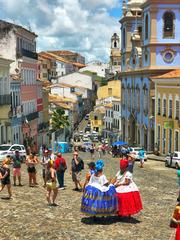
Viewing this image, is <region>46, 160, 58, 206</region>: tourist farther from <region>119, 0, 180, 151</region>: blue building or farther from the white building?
the white building

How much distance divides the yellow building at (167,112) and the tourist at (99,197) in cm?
3286

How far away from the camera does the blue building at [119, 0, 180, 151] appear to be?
189 ft

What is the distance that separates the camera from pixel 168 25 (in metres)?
58.6

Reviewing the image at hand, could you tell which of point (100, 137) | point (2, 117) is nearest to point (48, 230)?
point (2, 117)

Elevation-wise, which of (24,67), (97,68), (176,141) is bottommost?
(176,141)

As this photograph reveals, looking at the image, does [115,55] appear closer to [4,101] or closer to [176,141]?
[176,141]

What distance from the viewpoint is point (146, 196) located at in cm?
2012

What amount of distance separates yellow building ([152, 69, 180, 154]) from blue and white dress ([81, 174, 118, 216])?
3291cm

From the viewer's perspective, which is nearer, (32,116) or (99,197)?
(99,197)

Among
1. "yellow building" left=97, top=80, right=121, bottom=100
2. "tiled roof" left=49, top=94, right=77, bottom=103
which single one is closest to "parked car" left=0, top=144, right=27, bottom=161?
"tiled roof" left=49, top=94, right=77, bottom=103

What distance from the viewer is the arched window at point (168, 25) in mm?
58125

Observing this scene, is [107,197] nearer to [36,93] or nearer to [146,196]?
[146,196]

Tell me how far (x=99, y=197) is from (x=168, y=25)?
46560mm

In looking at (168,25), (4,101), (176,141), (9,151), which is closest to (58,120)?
(168,25)
